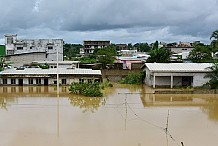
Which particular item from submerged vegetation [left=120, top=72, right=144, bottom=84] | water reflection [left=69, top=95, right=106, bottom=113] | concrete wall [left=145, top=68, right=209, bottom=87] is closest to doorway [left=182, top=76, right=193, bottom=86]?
concrete wall [left=145, top=68, right=209, bottom=87]

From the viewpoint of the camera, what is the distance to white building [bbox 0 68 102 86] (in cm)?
3325

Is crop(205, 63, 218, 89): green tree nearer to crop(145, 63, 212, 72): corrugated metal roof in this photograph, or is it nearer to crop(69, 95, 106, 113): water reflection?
crop(145, 63, 212, 72): corrugated metal roof

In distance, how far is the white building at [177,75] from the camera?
31.5m

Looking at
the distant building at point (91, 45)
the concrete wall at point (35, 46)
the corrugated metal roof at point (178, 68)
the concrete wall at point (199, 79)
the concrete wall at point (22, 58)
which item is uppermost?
the distant building at point (91, 45)

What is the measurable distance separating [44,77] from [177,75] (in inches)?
492

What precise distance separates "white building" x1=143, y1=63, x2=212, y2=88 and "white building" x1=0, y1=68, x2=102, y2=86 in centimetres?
524

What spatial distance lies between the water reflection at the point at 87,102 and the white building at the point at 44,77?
6549 millimetres

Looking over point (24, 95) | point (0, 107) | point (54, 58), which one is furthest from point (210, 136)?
point (54, 58)

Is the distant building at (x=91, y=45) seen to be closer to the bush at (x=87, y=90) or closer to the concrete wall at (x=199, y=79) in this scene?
the concrete wall at (x=199, y=79)

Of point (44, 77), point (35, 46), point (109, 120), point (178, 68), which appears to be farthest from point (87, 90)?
point (35, 46)

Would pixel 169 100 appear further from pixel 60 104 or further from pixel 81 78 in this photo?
pixel 81 78

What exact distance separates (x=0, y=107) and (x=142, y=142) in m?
11.9

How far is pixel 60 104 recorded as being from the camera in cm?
2309

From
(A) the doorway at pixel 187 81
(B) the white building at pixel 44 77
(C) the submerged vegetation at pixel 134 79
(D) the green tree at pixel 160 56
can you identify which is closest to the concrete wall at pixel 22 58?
(B) the white building at pixel 44 77
